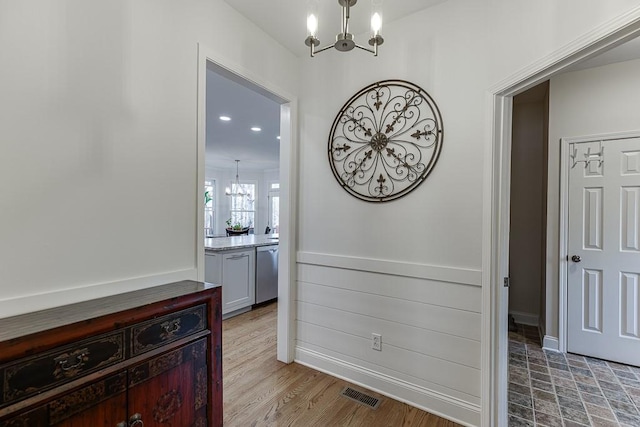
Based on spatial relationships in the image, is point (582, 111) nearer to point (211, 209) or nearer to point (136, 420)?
point (136, 420)

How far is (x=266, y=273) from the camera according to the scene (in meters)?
4.25

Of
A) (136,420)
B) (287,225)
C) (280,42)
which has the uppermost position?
(280,42)

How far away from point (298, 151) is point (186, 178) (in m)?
1.12

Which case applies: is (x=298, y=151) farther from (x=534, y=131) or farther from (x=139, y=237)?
(x=534, y=131)

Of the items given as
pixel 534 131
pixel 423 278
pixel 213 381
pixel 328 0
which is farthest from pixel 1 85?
pixel 534 131

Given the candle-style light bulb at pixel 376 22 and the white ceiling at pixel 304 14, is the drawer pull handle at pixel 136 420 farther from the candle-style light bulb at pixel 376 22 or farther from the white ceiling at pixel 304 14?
the white ceiling at pixel 304 14

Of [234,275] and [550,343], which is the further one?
[234,275]

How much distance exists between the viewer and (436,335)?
1.96 meters

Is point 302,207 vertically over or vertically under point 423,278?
over

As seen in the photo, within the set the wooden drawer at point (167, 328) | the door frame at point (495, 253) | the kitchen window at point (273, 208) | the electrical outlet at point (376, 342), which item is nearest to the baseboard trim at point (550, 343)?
the door frame at point (495, 253)

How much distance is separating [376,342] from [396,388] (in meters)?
0.32

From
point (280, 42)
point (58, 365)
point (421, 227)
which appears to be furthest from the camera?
point (280, 42)

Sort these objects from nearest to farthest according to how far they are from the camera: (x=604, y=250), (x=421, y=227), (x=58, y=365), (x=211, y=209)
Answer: (x=58, y=365) → (x=421, y=227) → (x=604, y=250) → (x=211, y=209)

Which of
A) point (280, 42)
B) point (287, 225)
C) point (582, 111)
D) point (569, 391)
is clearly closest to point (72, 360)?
point (287, 225)
